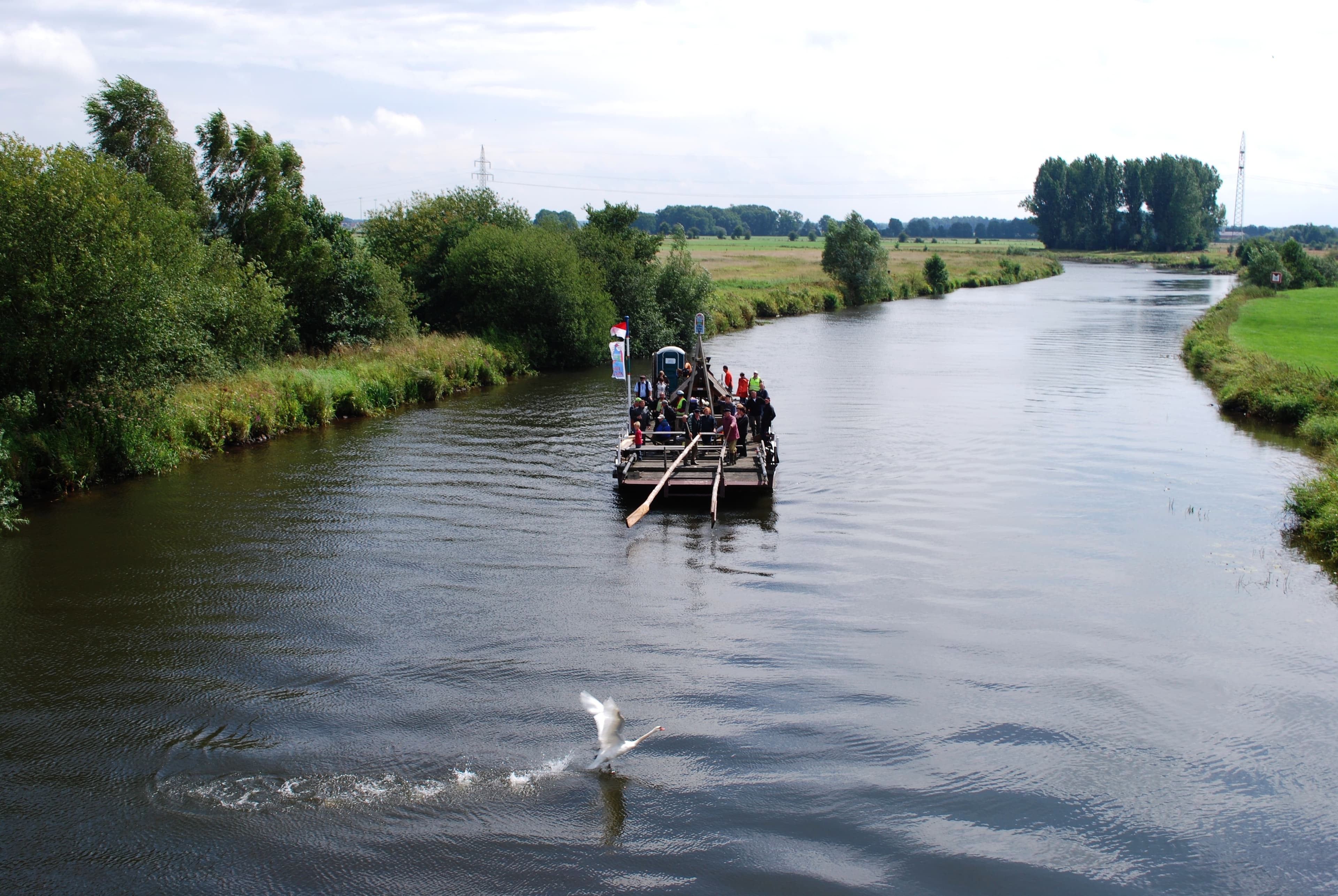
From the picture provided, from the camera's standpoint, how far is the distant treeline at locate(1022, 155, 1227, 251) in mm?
134463

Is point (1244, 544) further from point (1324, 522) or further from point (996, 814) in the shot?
point (996, 814)

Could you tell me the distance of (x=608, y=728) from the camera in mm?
8305

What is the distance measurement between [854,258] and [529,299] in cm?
3878

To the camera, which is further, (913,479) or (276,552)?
(913,479)

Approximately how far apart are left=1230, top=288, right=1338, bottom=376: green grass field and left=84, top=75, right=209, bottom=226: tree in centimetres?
3637

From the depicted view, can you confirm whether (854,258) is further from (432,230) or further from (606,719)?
(606,719)

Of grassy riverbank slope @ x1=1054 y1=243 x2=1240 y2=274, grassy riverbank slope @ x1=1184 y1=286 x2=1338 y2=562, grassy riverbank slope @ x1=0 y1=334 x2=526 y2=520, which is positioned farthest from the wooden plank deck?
grassy riverbank slope @ x1=1054 y1=243 x2=1240 y2=274

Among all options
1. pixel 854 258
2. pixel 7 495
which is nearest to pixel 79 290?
pixel 7 495

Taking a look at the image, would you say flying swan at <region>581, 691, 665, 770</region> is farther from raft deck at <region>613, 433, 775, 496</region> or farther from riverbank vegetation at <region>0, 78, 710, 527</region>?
riverbank vegetation at <region>0, 78, 710, 527</region>

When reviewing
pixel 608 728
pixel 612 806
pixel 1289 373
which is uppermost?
pixel 1289 373

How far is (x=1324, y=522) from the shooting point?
51.7 ft

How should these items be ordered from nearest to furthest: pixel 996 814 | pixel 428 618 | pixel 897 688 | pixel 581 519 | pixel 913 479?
1. pixel 996 814
2. pixel 897 688
3. pixel 428 618
4. pixel 581 519
5. pixel 913 479

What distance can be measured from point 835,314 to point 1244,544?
4761cm

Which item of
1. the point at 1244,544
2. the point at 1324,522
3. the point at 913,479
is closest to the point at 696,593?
the point at 913,479
